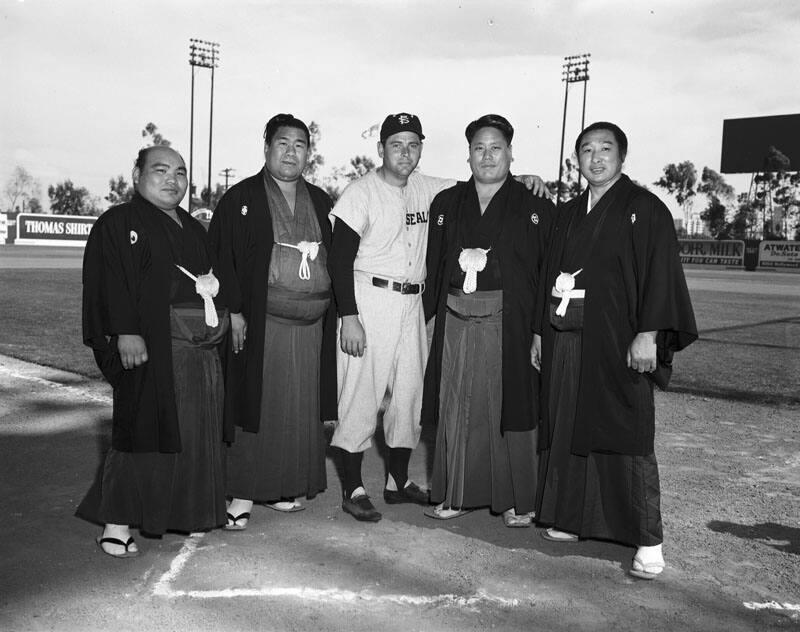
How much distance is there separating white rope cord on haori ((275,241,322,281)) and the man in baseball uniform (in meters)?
0.09

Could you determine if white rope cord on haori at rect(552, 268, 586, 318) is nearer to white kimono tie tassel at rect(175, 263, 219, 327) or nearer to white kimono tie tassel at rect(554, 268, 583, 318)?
white kimono tie tassel at rect(554, 268, 583, 318)

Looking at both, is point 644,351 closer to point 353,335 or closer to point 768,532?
point 768,532

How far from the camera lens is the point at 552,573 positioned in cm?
371

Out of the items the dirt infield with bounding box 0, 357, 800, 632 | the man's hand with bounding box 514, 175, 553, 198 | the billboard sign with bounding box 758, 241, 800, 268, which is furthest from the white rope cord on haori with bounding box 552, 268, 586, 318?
the billboard sign with bounding box 758, 241, 800, 268

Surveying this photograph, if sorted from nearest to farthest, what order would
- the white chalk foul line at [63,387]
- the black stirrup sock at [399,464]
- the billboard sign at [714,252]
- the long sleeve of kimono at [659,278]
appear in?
1. the long sleeve of kimono at [659,278]
2. the black stirrup sock at [399,464]
3. the white chalk foul line at [63,387]
4. the billboard sign at [714,252]

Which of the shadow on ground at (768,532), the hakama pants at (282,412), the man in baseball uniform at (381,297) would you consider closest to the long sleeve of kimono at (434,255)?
the man in baseball uniform at (381,297)

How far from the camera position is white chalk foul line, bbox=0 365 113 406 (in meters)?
7.31

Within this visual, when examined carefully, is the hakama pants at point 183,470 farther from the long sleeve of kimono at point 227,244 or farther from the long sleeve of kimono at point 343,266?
the long sleeve of kimono at point 343,266

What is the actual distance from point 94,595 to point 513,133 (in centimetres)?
301

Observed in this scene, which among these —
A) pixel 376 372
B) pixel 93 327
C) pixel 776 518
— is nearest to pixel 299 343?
pixel 376 372

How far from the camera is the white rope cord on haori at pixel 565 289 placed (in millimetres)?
3979

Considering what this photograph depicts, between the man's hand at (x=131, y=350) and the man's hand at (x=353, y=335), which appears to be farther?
the man's hand at (x=353, y=335)

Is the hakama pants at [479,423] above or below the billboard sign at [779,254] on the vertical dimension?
below

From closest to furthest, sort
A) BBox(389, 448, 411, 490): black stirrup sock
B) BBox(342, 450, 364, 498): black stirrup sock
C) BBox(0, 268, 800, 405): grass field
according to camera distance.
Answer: BBox(342, 450, 364, 498): black stirrup sock
BBox(389, 448, 411, 490): black stirrup sock
BBox(0, 268, 800, 405): grass field
